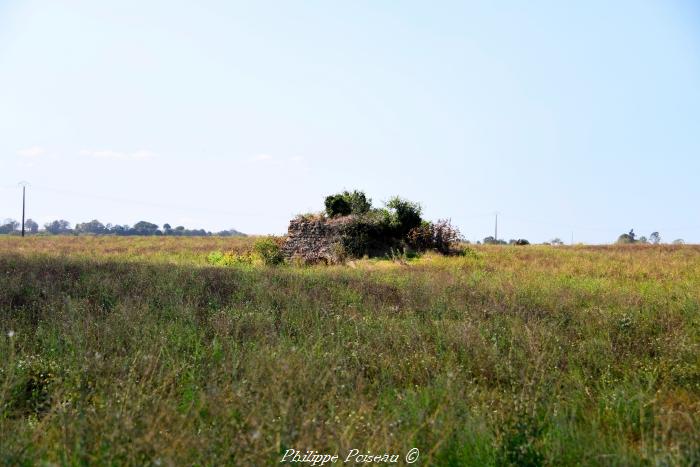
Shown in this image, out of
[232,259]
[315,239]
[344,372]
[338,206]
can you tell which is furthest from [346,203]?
[344,372]

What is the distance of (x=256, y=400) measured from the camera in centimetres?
413

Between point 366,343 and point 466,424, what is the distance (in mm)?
2660

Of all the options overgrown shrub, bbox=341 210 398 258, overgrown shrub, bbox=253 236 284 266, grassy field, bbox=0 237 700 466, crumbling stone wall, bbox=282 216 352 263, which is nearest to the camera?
grassy field, bbox=0 237 700 466

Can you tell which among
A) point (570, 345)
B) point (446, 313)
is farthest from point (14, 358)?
point (570, 345)

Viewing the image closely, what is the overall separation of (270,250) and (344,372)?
18.8m

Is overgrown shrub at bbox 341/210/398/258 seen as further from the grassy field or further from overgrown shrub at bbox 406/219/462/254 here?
the grassy field

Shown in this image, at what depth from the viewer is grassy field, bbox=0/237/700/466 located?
3.75 meters

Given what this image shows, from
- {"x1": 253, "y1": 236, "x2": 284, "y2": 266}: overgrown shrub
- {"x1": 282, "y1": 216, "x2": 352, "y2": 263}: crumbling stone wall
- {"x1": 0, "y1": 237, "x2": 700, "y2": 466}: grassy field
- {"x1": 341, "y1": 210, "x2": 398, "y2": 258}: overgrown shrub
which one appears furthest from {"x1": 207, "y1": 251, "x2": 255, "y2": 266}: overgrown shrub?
{"x1": 0, "y1": 237, "x2": 700, "y2": 466}: grassy field

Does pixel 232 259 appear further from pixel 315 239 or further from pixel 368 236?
pixel 368 236

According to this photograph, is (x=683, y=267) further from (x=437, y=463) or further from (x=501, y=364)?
(x=437, y=463)

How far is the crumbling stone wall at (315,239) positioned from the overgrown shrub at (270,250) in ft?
1.08

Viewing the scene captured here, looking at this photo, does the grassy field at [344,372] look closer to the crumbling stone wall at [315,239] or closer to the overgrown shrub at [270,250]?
the crumbling stone wall at [315,239]

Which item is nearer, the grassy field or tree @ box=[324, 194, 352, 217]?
the grassy field

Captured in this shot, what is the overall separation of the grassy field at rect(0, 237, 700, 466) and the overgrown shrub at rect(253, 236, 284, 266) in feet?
37.3
